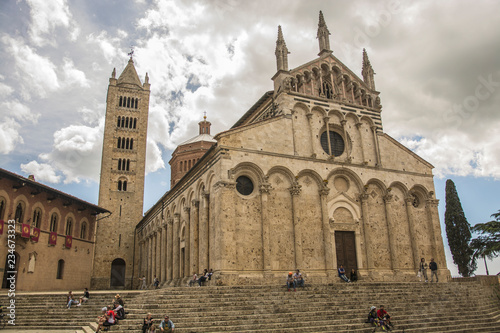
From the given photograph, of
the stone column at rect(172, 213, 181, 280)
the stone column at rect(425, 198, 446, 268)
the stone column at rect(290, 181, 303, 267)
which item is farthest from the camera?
the stone column at rect(172, 213, 181, 280)

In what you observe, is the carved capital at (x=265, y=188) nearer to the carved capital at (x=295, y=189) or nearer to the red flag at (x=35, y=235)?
the carved capital at (x=295, y=189)

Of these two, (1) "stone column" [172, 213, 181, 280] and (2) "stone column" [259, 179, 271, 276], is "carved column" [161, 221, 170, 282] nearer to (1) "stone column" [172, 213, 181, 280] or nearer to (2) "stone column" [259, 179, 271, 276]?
(1) "stone column" [172, 213, 181, 280]

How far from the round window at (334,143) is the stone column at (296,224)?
403cm

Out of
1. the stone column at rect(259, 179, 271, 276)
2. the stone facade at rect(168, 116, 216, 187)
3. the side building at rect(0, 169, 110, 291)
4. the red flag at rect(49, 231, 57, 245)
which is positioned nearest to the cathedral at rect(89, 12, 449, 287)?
the stone column at rect(259, 179, 271, 276)

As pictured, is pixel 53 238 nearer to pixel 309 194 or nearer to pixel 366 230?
pixel 309 194

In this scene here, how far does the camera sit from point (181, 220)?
28.4 metres

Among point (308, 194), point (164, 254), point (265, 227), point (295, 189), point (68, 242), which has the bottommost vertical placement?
point (164, 254)

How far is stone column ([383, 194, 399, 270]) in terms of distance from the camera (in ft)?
77.3

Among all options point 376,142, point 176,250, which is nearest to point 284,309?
point 176,250

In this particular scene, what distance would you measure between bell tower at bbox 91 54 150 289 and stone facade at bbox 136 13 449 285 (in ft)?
49.4

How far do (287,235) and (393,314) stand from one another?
7.30 meters

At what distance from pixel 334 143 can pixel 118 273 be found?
29.2m

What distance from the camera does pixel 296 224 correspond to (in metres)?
21.5

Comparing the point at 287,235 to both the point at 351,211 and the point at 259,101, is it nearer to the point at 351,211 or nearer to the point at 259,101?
the point at 351,211
